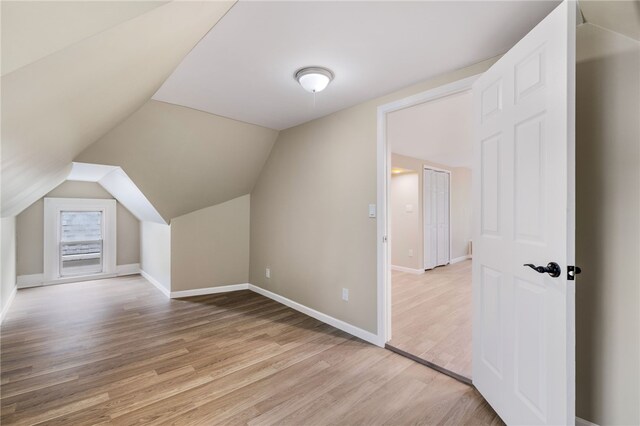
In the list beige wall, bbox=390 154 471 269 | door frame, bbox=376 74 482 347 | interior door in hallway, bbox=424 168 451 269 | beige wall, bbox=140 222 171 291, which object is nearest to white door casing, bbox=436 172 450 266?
interior door in hallway, bbox=424 168 451 269

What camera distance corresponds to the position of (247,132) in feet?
11.8

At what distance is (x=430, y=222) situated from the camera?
5992mm

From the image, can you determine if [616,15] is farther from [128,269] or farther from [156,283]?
[128,269]

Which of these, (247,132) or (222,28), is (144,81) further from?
(247,132)

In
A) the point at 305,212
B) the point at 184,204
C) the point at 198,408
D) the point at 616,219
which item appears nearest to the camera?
the point at 616,219

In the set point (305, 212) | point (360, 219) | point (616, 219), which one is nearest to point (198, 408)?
point (360, 219)

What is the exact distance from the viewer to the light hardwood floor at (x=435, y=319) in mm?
2432

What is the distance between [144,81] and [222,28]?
31.1 inches

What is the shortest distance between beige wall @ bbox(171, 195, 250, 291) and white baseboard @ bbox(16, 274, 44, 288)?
2.75m

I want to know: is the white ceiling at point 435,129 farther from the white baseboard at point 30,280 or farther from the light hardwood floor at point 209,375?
the white baseboard at point 30,280

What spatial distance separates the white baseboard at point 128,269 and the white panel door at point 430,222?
5851mm

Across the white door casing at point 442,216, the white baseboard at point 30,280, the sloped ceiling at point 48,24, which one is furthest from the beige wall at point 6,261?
the white door casing at point 442,216

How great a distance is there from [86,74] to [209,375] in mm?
2060

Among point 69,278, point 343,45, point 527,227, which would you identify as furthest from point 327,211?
point 69,278
